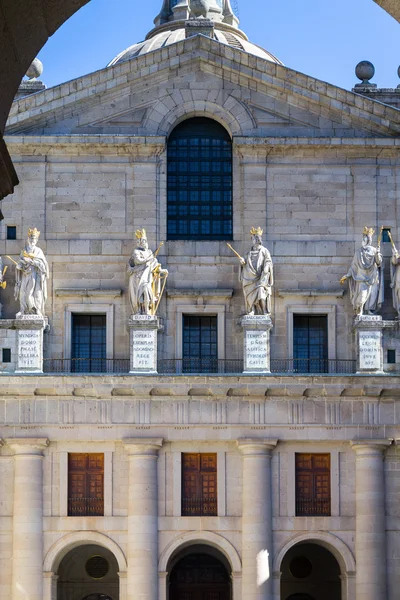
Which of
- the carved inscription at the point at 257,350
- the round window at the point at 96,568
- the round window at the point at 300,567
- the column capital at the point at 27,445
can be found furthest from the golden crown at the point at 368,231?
the round window at the point at 96,568

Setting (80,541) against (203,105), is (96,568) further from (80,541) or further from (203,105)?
(203,105)

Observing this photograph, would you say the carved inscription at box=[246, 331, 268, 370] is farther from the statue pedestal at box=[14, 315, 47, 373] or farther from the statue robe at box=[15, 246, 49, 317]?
Result: the statue robe at box=[15, 246, 49, 317]

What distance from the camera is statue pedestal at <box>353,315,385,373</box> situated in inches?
1556

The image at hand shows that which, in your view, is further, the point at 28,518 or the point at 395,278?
the point at 395,278

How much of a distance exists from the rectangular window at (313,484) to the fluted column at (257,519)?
908 mm

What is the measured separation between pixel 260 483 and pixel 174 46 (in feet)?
41.6

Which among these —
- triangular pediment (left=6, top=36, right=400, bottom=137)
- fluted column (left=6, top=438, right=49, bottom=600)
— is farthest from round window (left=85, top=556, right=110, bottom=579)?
triangular pediment (left=6, top=36, right=400, bottom=137)

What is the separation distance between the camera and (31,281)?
39.7m

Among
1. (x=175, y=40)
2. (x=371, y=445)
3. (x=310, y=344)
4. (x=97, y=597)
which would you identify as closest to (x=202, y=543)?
(x=97, y=597)

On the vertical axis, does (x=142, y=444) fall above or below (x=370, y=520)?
above

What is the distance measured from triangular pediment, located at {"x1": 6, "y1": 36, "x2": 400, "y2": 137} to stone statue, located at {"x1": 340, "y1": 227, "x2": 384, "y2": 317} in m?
3.64

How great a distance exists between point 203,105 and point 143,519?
11.9 metres

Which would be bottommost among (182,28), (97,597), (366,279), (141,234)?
(97,597)

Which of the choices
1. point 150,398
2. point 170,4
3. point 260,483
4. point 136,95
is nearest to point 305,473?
point 260,483
